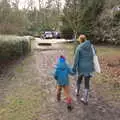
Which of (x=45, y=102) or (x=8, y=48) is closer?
(x=45, y=102)

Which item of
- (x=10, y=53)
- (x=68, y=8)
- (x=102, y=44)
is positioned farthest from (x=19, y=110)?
(x=68, y=8)

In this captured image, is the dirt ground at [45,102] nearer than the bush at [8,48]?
Yes

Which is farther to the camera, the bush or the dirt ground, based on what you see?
the bush

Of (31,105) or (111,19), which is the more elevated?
(111,19)

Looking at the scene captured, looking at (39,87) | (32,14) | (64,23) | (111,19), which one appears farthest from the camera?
(32,14)

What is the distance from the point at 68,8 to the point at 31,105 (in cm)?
3344

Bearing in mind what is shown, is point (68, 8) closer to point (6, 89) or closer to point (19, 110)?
point (6, 89)

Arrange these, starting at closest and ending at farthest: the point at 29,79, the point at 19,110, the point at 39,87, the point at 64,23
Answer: the point at 19,110
the point at 39,87
the point at 29,79
the point at 64,23

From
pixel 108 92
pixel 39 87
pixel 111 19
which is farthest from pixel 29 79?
pixel 111 19

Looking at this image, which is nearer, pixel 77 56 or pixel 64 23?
pixel 77 56

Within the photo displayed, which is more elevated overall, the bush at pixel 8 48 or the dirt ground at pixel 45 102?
the bush at pixel 8 48

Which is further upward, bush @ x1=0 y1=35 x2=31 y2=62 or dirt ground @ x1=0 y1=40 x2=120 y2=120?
bush @ x1=0 y1=35 x2=31 y2=62

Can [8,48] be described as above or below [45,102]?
above

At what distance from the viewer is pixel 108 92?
979 centimetres
